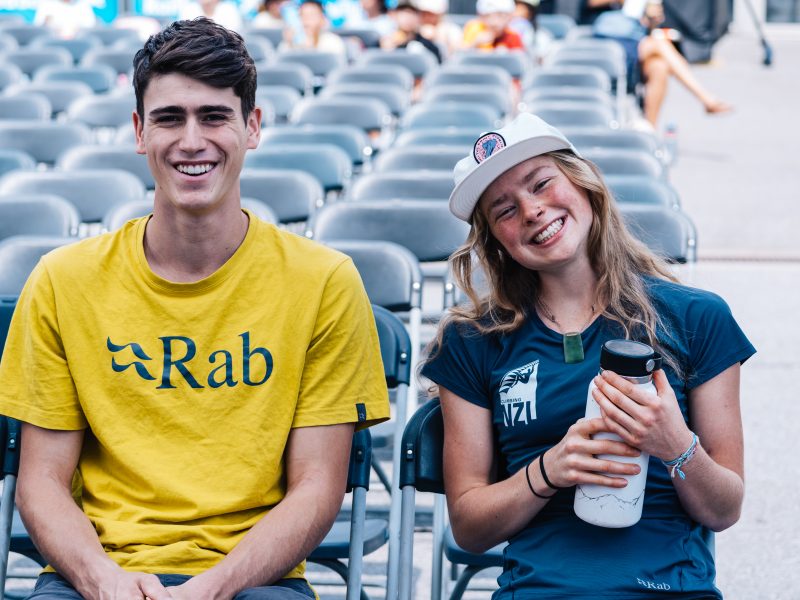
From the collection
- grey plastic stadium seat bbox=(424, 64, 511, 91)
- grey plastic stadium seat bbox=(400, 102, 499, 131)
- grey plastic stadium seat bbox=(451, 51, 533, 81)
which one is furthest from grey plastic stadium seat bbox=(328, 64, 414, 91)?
grey plastic stadium seat bbox=(400, 102, 499, 131)

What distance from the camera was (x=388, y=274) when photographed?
4098 mm

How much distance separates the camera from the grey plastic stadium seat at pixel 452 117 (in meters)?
7.88

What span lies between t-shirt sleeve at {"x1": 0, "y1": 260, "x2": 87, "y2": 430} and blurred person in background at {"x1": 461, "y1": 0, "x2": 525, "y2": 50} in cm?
939

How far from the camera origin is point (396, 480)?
10.6ft

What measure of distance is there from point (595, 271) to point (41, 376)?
1.16m

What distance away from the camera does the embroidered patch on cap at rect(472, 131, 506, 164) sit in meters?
A: 2.42

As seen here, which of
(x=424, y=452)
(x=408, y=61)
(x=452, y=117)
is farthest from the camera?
(x=408, y=61)

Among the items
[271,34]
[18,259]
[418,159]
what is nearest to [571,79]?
[418,159]

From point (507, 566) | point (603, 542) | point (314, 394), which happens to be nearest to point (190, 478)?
point (314, 394)

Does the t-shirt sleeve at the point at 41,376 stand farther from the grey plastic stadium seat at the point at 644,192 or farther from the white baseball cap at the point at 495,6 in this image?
the white baseball cap at the point at 495,6

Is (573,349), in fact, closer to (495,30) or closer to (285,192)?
(285,192)

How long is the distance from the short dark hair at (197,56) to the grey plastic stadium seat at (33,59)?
9509 millimetres

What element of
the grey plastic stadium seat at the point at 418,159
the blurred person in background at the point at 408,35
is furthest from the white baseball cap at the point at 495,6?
the grey plastic stadium seat at the point at 418,159

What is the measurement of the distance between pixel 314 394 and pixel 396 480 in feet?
2.80
